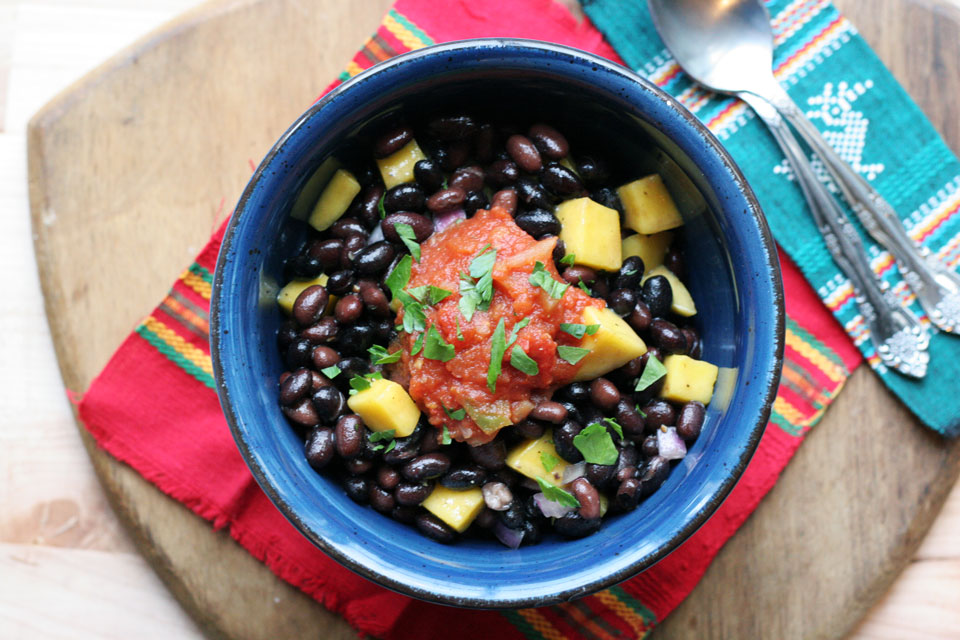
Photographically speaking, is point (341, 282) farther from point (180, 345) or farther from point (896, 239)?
point (896, 239)

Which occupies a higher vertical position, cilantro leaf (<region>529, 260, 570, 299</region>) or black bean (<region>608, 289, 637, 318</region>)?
cilantro leaf (<region>529, 260, 570, 299</region>)

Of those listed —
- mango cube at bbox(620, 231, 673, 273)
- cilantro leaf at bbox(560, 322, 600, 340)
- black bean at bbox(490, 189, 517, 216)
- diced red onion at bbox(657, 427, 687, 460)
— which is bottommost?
diced red onion at bbox(657, 427, 687, 460)

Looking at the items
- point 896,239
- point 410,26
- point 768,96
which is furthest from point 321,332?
point 896,239

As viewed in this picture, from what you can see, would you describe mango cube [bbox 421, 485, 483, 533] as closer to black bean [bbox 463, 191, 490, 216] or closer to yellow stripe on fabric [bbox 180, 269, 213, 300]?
black bean [bbox 463, 191, 490, 216]

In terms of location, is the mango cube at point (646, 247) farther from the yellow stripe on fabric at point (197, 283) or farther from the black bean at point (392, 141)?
the yellow stripe on fabric at point (197, 283)

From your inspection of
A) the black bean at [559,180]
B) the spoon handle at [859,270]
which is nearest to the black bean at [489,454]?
the black bean at [559,180]

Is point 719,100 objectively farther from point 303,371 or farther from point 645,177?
point 303,371

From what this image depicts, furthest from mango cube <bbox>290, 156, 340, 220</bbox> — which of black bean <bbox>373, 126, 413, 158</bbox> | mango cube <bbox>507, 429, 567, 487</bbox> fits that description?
mango cube <bbox>507, 429, 567, 487</bbox>
